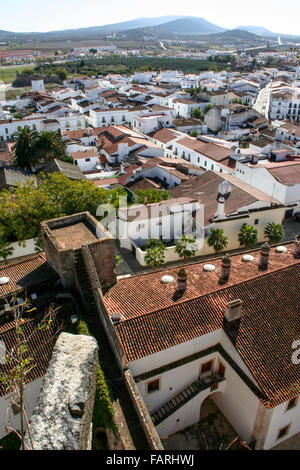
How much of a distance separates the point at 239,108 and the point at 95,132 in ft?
127

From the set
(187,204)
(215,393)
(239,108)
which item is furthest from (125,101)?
(215,393)

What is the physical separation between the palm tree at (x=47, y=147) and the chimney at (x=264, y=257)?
4057 centimetres

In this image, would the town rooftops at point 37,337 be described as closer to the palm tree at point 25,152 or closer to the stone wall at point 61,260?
the stone wall at point 61,260

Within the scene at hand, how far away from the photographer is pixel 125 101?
100 metres

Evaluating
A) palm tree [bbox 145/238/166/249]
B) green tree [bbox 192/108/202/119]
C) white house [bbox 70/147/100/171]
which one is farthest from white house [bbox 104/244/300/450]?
green tree [bbox 192/108/202/119]

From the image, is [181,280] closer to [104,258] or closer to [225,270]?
[225,270]

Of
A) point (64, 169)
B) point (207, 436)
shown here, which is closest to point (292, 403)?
point (207, 436)

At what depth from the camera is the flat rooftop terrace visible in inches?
831

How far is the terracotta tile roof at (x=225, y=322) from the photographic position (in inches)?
655

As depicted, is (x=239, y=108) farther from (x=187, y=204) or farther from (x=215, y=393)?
(x=215, y=393)

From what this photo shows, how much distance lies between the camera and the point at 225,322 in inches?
715

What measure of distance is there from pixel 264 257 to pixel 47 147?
135 feet

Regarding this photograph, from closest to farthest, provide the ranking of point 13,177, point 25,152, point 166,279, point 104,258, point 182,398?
point 182,398 → point 104,258 → point 166,279 → point 13,177 → point 25,152

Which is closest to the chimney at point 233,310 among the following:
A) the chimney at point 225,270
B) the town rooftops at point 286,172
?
the chimney at point 225,270
